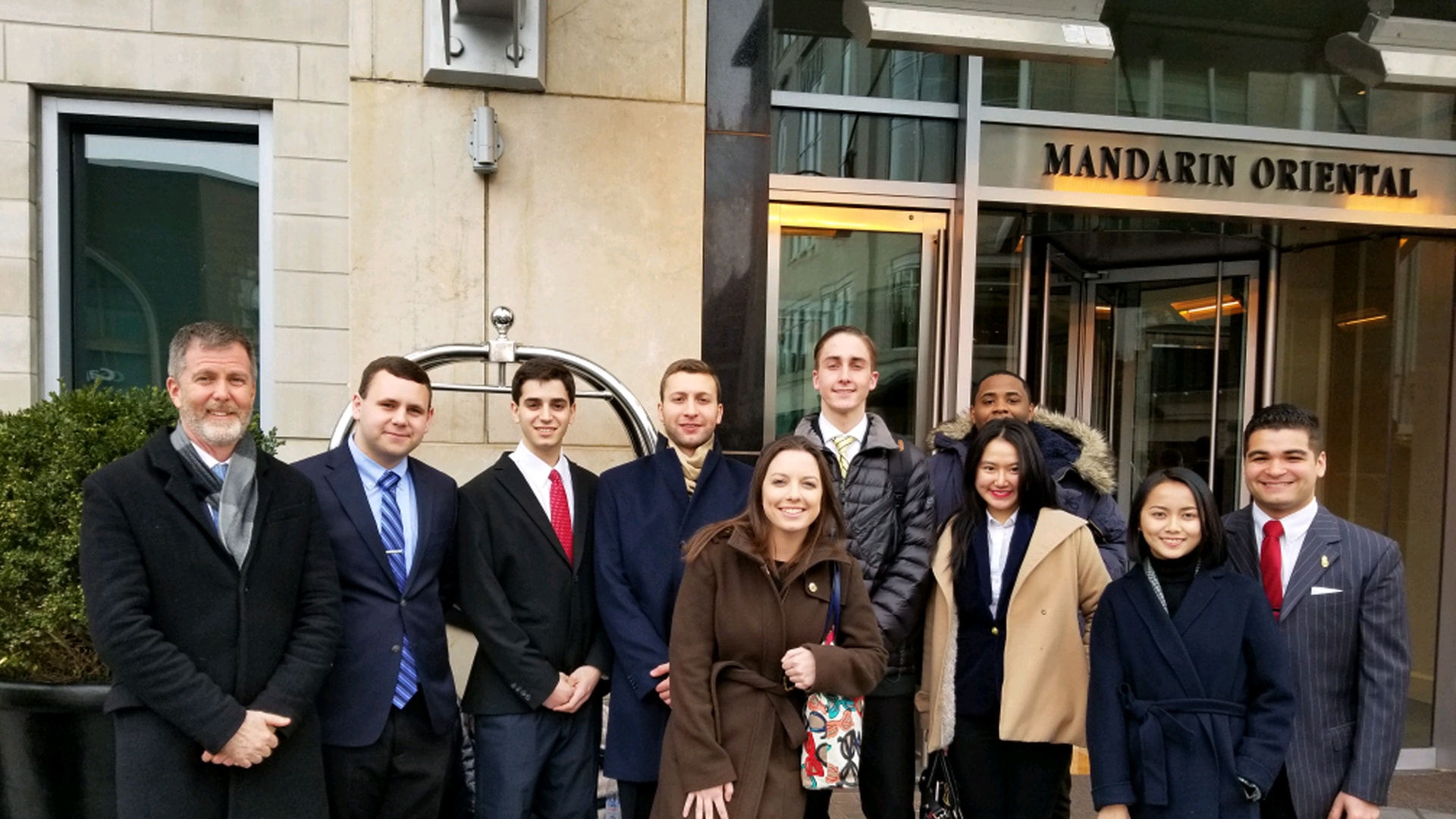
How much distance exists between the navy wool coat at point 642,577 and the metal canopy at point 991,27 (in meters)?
2.04

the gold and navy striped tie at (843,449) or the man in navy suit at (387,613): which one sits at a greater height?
the gold and navy striped tie at (843,449)

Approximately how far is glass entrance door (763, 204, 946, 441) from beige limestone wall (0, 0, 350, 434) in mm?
2349

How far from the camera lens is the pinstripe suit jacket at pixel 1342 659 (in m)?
2.83

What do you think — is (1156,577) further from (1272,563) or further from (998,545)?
(998,545)

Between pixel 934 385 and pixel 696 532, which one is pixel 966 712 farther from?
pixel 934 385

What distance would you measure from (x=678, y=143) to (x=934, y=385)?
208cm

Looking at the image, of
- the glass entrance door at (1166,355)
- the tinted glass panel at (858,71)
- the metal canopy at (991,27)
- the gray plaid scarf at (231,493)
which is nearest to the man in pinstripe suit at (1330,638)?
the metal canopy at (991,27)

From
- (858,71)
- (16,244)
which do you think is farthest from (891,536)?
(16,244)

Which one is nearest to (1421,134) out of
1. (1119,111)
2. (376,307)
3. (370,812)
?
(1119,111)

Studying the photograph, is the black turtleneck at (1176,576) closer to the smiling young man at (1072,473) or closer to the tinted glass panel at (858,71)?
the smiling young man at (1072,473)

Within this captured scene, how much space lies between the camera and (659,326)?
16.1 feet

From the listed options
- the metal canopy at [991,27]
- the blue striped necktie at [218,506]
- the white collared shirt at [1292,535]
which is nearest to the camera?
the blue striped necktie at [218,506]

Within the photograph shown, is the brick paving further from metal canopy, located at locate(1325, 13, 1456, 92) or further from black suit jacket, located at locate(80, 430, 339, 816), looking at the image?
metal canopy, located at locate(1325, 13, 1456, 92)

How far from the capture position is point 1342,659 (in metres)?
2.89
